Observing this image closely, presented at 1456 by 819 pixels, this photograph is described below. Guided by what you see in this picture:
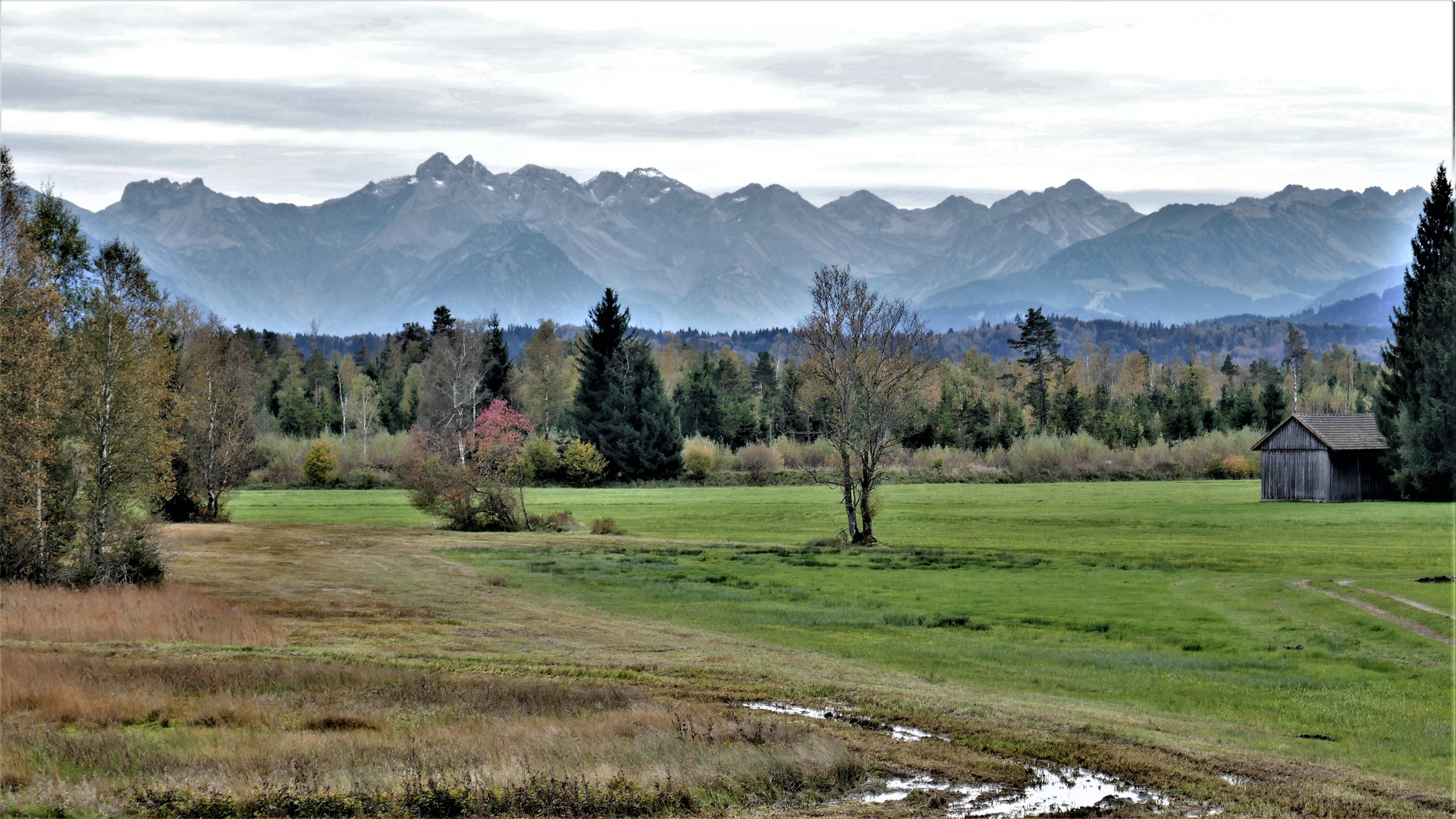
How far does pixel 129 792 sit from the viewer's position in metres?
12.0

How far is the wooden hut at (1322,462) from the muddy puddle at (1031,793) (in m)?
65.9

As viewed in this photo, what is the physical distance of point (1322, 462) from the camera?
7150 centimetres

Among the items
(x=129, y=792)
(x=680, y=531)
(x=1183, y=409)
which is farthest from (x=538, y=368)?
(x=129, y=792)

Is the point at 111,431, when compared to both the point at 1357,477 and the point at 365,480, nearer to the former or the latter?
the point at 365,480

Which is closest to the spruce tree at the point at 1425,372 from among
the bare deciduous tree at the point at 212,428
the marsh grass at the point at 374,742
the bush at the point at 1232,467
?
the bush at the point at 1232,467

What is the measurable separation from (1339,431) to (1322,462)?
311cm

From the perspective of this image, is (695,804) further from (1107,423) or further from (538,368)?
(538,368)

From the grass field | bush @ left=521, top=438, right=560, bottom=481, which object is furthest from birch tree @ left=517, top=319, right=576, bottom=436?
the grass field

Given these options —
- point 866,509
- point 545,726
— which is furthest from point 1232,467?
point 545,726

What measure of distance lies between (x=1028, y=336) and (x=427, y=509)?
95.8 metres

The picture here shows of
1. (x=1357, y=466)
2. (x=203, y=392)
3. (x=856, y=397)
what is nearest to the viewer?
(x=856, y=397)

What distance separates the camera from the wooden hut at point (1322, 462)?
71.4 meters

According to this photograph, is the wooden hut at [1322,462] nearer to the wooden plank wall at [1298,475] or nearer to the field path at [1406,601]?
the wooden plank wall at [1298,475]

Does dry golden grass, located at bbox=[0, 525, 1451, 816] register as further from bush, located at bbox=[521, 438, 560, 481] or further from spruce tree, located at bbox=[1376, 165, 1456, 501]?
bush, located at bbox=[521, 438, 560, 481]
